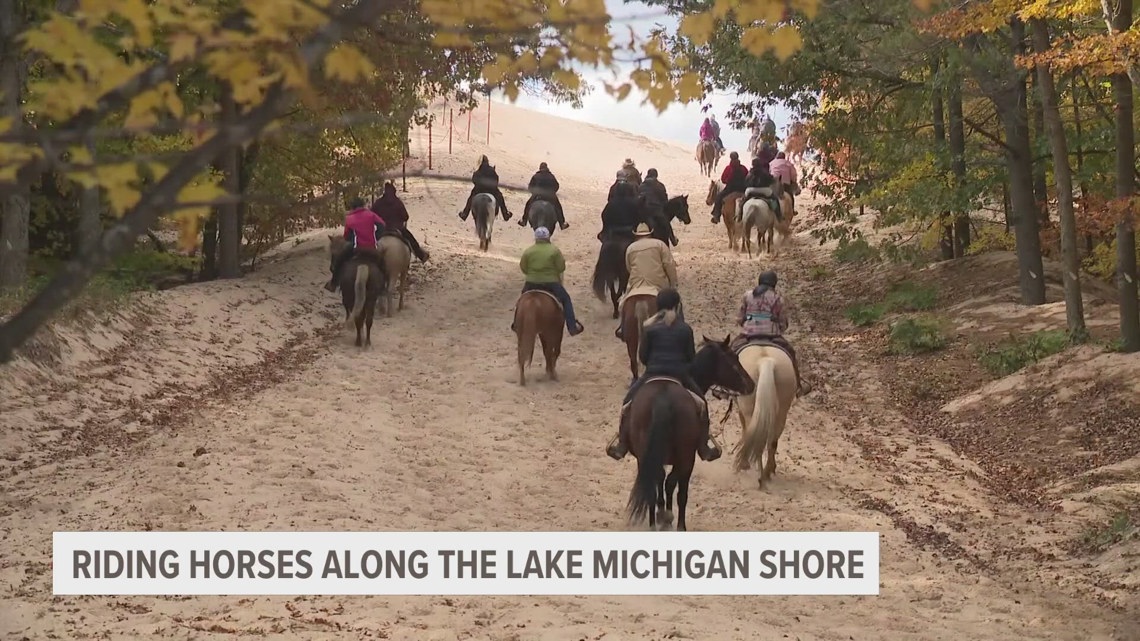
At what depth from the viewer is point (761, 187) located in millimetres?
29812

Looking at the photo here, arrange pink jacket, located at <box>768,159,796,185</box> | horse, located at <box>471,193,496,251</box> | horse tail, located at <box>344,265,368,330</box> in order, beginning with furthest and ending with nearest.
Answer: pink jacket, located at <box>768,159,796,185</box>, horse, located at <box>471,193,496,251</box>, horse tail, located at <box>344,265,368,330</box>

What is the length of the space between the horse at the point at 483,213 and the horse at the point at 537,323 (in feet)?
41.1

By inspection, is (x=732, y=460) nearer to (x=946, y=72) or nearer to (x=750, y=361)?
(x=750, y=361)

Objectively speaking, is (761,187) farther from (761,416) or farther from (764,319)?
(761,416)

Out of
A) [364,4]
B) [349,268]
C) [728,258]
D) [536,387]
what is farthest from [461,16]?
[728,258]

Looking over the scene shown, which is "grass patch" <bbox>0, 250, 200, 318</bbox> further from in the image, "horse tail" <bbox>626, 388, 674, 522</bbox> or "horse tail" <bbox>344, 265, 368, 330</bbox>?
"horse tail" <bbox>626, 388, 674, 522</bbox>

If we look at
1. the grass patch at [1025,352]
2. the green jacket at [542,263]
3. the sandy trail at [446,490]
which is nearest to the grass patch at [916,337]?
the grass patch at [1025,352]

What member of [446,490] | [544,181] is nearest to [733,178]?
[544,181]

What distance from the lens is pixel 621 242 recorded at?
2139 centimetres

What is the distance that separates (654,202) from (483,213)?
23.0 ft

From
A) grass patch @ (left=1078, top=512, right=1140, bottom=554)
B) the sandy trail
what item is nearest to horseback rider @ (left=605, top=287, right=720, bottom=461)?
the sandy trail

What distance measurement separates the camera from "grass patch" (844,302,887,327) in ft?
77.6

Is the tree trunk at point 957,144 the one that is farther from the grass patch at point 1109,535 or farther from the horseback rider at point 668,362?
the horseback rider at point 668,362

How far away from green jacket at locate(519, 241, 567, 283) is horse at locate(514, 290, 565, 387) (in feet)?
0.75
